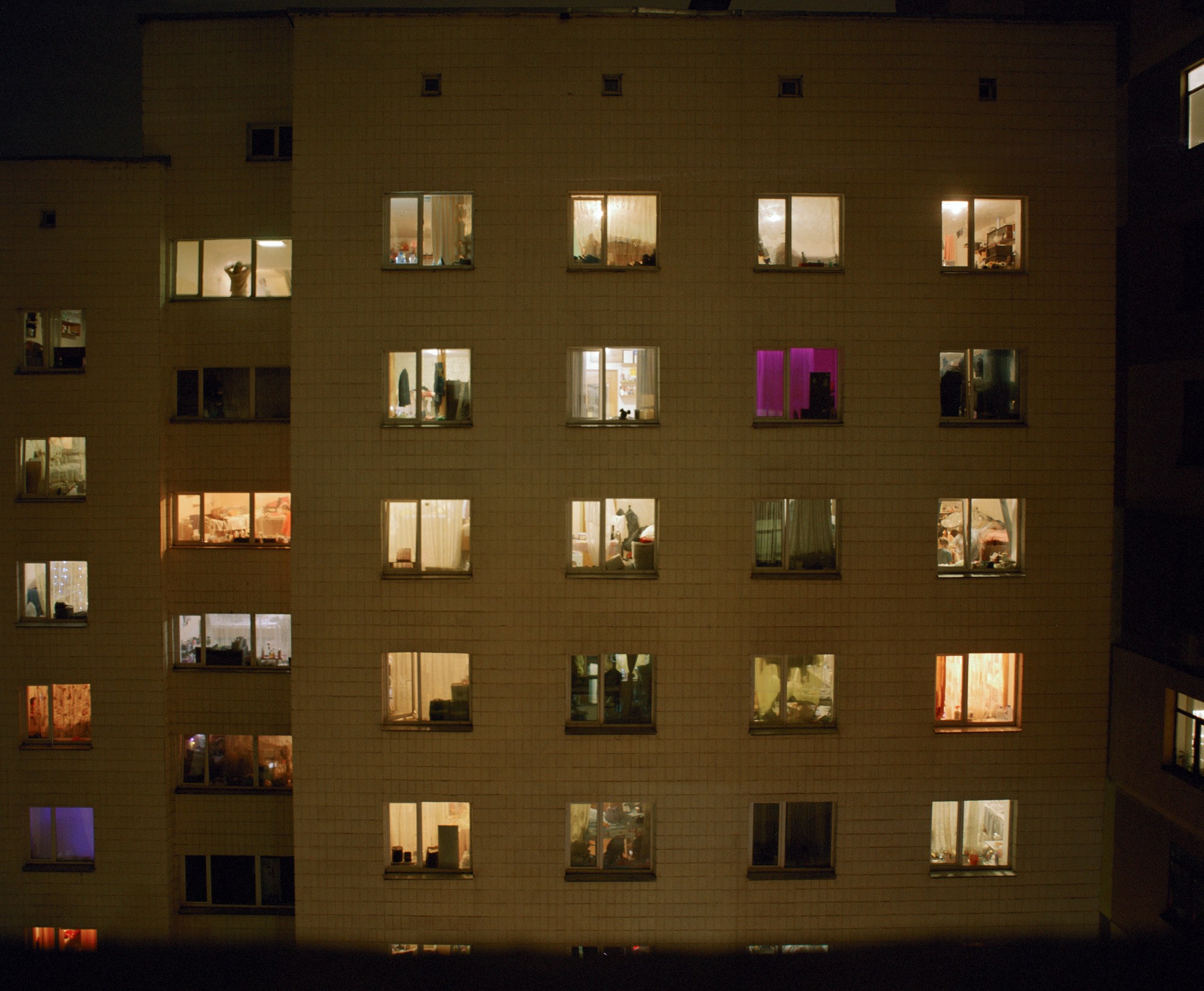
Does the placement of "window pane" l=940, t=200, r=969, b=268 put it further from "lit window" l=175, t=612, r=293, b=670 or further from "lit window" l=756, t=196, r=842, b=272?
"lit window" l=175, t=612, r=293, b=670

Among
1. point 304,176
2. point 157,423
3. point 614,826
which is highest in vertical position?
point 304,176

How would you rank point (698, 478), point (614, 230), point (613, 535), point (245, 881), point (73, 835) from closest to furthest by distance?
point (698, 478), point (614, 230), point (613, 535), point (73, 835), point (245, 881)

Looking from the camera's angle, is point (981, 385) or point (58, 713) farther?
point (58, 713)

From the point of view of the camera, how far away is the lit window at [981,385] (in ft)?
38.0

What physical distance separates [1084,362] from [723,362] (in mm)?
6524

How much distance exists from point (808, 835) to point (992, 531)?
649 centimetres

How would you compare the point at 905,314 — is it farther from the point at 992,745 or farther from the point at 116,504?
the point at 116,504

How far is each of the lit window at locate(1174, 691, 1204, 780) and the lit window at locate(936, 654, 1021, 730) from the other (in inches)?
96.1

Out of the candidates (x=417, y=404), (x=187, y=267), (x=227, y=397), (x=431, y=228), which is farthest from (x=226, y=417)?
(x=431, y=228)

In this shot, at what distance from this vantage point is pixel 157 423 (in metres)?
12.7

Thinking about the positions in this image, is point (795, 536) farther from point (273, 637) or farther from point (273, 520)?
point (273, 637)

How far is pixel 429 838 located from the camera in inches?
460

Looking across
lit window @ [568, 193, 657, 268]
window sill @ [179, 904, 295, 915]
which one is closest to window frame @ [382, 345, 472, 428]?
lit window @ [568, 193, 657, 268]

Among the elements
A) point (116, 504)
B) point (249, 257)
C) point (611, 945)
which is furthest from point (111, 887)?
point (249, 257)
